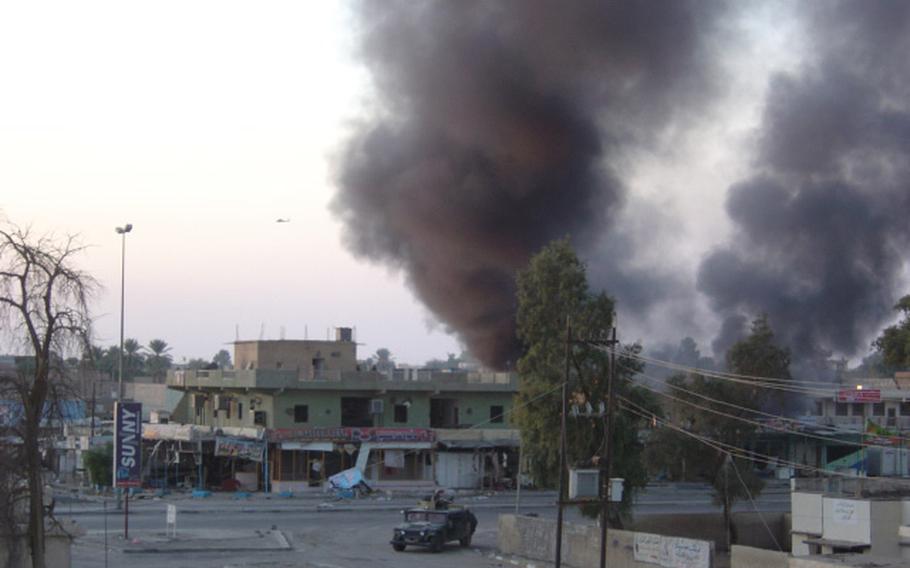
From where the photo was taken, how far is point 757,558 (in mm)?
26156

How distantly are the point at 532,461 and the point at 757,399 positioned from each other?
33.3ft

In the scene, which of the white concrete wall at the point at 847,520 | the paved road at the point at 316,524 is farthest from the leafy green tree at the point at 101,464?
the white concrete wall at the point at 847,520

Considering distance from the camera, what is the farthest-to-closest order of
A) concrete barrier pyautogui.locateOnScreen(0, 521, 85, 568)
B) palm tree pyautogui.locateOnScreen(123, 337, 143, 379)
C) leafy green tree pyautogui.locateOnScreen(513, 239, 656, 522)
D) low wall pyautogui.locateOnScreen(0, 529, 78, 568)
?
palm tree pyautogui.locateOnScreen(123, 337, 143, 379) < leafy green tree pyautogui.locateOnScreen(513, 239, 656, 522) < low wall pyautogui.locateOnScreen(0, 529, 78, 568) < concrete barrier pyautogui.locateOnScreen(0, 521, 85, 568)

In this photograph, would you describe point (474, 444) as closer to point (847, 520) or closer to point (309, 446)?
point (309, 446)

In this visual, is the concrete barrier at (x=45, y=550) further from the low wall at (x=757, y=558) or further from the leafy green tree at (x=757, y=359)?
the leafy green tree at (x=757, y=359)

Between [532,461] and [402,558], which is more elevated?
[532,461]

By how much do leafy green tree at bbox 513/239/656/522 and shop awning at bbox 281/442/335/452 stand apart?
19.1 m

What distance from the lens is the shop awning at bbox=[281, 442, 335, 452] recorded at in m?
53.2

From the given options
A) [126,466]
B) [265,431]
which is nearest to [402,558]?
[126,466]

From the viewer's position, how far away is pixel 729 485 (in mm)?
37375

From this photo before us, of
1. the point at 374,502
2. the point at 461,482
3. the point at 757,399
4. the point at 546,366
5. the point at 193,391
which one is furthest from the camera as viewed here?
the point at 193,391

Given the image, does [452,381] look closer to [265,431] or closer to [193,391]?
[265,431]

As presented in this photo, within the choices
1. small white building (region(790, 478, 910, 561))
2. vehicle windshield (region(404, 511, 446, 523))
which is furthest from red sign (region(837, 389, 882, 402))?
vehicle windshield (region(404, 511, 446, 523))

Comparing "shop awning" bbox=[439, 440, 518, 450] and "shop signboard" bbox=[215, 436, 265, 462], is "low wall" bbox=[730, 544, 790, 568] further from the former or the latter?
"shop signboard" bbox=[215, 436, 265, 462]
